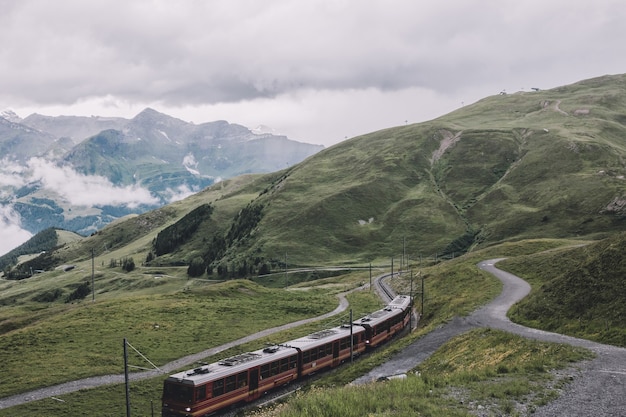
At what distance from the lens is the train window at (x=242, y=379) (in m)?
40.8

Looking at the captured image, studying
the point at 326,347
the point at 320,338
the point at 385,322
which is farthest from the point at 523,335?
the point at 385,322

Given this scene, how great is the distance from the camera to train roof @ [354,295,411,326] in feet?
205

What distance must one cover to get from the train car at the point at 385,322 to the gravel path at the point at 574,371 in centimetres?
979

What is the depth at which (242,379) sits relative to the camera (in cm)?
4119

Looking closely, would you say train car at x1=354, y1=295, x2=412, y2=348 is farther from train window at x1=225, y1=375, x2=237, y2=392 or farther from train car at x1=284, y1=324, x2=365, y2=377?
train window at x1=225, y1=375, x2=237, y2=392

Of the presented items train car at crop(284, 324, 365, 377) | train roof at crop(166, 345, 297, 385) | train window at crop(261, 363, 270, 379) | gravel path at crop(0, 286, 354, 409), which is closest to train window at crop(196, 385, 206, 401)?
train roof at crop(166, 345, 297, 385)

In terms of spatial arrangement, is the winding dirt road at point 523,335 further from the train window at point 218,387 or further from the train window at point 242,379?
the train window at point 218,387

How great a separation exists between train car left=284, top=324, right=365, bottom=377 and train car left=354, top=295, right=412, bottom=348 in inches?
72.5

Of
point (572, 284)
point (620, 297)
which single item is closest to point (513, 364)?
point (620, 297)

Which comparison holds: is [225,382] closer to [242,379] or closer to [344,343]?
[242,379]

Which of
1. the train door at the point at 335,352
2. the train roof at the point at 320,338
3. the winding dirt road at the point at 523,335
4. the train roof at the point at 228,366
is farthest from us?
the train door at the point at 335,352

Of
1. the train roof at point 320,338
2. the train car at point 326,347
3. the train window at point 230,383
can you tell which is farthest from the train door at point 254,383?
the train roof at point 320,338

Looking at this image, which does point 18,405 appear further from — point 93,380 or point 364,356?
point 364,356

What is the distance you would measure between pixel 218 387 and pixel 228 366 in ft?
8.03
